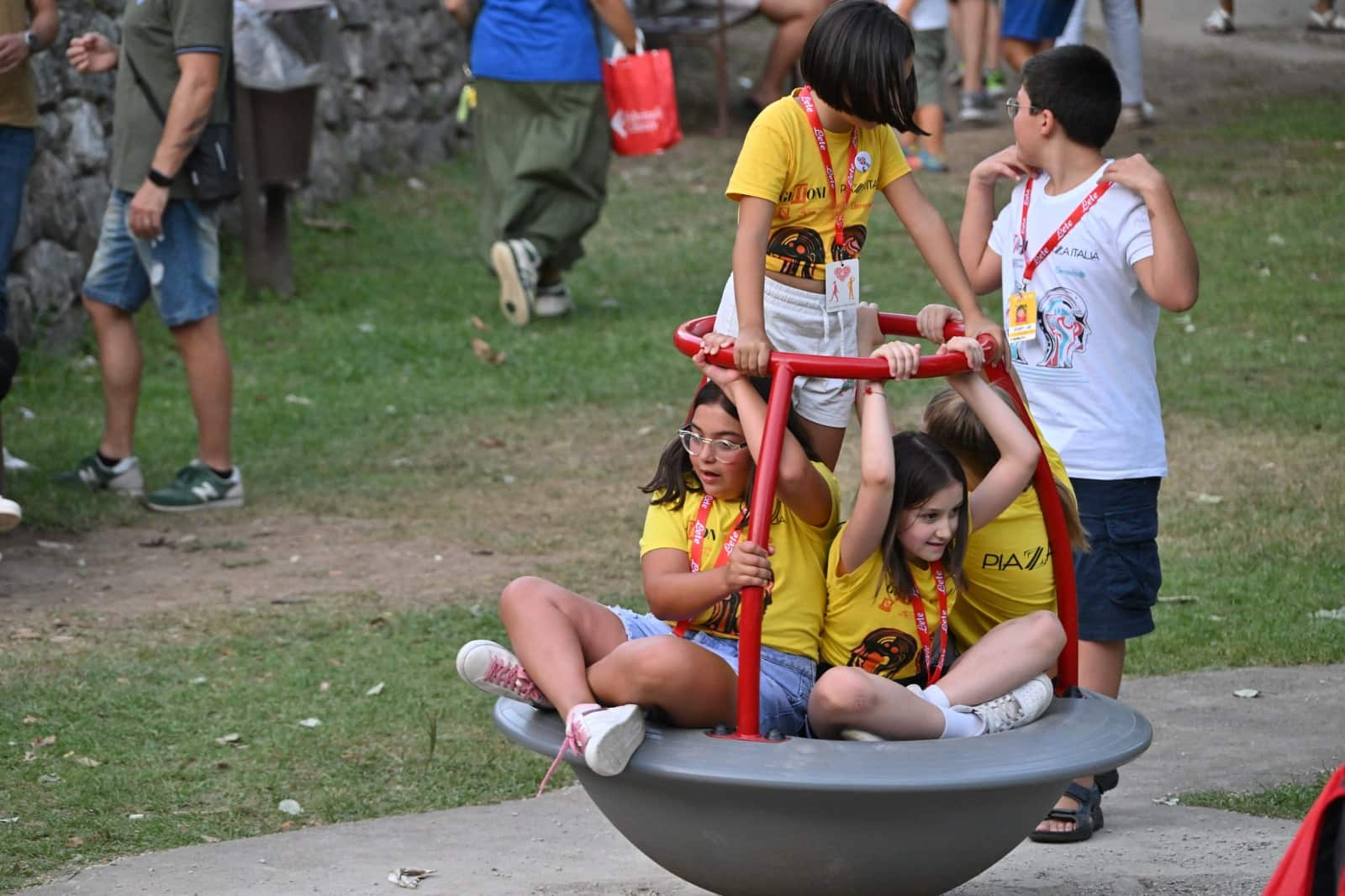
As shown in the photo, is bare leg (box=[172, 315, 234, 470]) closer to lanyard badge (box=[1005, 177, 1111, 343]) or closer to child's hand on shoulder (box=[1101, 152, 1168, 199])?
lanyard badge (box=[1005, 177, 1111, 343])

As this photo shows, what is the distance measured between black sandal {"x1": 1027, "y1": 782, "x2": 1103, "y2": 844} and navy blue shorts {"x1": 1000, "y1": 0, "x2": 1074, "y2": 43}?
9.12 meters

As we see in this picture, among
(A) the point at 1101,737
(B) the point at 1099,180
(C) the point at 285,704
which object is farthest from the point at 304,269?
(A) the point at 1101,737

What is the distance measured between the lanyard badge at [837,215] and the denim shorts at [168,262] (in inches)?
131

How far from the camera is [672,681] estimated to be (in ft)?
10.6

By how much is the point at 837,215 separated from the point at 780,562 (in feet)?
2.67

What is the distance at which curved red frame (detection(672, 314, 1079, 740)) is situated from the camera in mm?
3088

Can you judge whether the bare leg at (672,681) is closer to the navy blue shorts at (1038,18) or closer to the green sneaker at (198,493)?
the green sneaker at (198,493)

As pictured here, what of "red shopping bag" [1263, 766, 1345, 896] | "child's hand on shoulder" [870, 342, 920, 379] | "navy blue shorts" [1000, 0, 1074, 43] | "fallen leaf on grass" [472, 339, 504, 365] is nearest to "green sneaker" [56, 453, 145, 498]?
"fallen leaf on grass" [472, 339, 504, 365]

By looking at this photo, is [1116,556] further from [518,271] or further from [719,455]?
[518,271]

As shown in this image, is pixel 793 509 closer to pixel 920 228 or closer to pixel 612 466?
pixel 920 228

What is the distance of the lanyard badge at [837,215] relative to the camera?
147 inches

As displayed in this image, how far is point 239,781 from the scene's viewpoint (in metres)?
4.44

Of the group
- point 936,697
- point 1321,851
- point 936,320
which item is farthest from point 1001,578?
point 1321,851

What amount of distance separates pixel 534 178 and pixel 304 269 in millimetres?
1994
